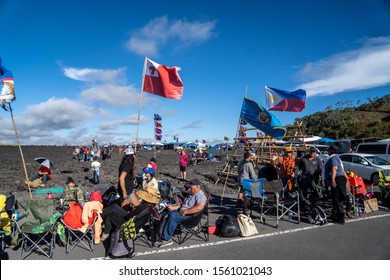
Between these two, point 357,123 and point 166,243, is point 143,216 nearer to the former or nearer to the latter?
point 166,243

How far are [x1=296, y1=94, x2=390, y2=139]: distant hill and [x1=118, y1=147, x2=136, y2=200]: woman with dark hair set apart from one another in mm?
36258

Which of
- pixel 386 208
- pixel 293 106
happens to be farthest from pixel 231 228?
pixel 293 106

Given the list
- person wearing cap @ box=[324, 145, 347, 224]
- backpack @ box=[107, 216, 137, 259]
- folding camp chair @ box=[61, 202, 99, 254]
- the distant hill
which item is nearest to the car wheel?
person wearing cap @ box=[324, 145, 347, 224]

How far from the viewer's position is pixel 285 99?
11.3 m

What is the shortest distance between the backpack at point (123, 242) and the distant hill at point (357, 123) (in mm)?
37457

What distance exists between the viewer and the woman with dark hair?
5.82m

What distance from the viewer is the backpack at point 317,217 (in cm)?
628

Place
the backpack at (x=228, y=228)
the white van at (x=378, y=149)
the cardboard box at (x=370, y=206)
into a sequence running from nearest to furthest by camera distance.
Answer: the backpack at (x=228, y=228) < the cardboard box at (x=370, y=206) < the white van at (x=378, y=149)

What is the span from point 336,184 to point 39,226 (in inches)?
266

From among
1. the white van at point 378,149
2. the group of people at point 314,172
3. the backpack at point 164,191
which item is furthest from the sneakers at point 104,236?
the white van at point 378,149

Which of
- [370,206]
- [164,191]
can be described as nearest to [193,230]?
[164,191]

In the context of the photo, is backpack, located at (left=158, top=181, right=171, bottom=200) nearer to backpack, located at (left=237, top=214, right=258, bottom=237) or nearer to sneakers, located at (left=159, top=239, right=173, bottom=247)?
sneakers, located at (left=159, top=239, right=173, bottom=247)

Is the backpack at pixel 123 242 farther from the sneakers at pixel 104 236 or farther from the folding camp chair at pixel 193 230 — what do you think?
the folding camp chair at pixel 193 230

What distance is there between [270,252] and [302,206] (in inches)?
122
